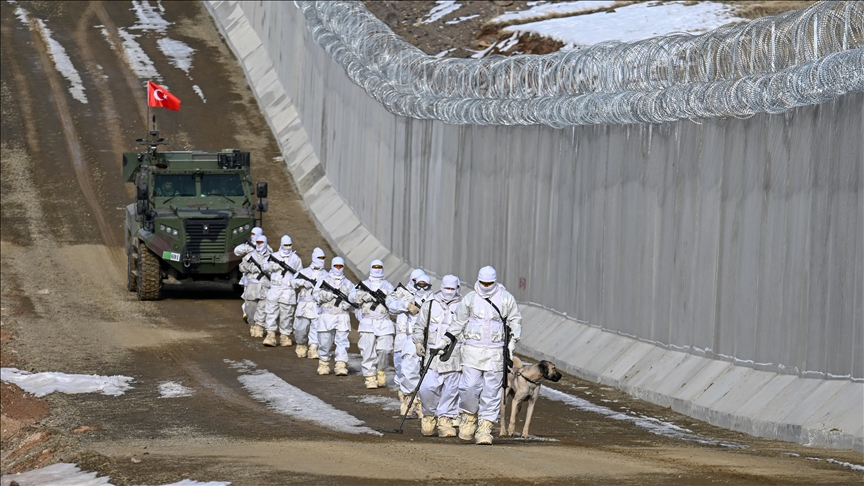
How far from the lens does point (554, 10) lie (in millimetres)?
38188

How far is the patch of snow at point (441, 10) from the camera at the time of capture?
40781 mm

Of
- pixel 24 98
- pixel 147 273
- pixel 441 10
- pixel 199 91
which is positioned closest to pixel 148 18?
pixel 199 91

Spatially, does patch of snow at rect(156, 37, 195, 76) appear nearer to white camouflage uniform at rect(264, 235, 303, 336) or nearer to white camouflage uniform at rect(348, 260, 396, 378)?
white camouflage uniform at rect(264, 235, 303, 336)

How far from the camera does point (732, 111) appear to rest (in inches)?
642

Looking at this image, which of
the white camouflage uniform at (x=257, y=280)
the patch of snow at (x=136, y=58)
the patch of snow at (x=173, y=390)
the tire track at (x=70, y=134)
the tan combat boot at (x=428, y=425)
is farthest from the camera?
the patch of snow at (x=136, y=58)

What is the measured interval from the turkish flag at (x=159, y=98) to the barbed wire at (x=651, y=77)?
18.8 ft

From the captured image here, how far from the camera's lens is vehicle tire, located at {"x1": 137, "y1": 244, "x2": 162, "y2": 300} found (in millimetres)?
26062

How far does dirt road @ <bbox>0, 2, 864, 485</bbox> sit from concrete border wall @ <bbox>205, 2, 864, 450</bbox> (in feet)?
2.34

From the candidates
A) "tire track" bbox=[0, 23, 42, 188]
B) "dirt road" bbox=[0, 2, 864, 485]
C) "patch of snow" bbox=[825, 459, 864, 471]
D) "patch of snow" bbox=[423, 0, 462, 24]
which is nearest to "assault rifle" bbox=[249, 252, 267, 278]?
"dirt road" bbox=[0, 2, 864, 485]

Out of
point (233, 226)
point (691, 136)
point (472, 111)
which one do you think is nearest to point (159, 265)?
point (233, 226)

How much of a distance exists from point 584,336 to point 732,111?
16.5 ft

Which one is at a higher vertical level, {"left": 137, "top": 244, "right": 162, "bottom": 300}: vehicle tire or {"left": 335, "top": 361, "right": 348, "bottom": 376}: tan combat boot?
{"left": 137, "top": 244, "right": 162, "bottom": 300}: vehicle tire

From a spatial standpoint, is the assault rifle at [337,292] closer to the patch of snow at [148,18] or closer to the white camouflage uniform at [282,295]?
the white camouflage uniform at [282,295]

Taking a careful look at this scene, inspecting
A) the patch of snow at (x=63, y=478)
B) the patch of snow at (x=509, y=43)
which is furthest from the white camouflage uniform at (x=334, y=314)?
the patch of snow at (x=509, y=43)
